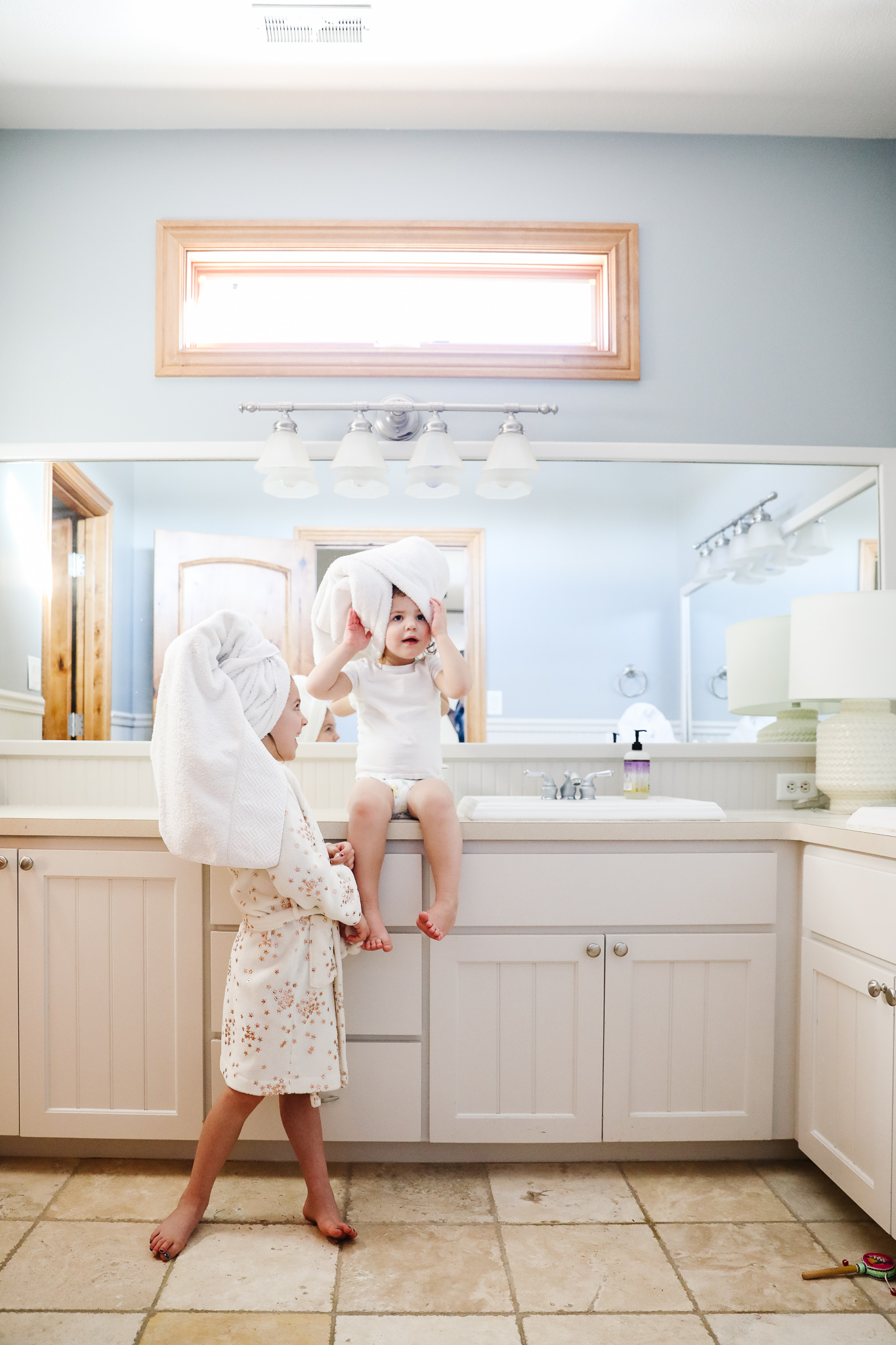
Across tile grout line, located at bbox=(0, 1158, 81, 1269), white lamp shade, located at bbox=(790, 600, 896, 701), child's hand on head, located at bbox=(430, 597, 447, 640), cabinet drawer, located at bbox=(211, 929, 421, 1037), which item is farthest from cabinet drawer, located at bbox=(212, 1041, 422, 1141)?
white lamp shade, located at bbox=(790, 600, 896, 701)

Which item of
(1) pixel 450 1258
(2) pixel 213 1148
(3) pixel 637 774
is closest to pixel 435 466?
(3) pixel 637 774

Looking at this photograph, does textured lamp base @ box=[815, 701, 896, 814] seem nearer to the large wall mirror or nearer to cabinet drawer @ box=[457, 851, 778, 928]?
the large wall mirror

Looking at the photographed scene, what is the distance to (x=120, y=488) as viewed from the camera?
2.31 metres

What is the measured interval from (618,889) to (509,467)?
1.07m

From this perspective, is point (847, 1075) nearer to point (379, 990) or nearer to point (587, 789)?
point (587, 789)

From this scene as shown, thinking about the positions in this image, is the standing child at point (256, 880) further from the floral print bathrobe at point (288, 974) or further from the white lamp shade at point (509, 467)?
the white lamp shade at point (509, 467)

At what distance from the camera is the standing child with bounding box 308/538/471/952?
72.8 inches

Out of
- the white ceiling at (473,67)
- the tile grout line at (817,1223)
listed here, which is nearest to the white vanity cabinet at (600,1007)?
the tile grout line at (817,1223)

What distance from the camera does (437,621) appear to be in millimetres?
1925

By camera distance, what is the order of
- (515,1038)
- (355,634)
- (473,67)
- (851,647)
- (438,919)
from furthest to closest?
(473,67) < (851,647) < (355,634) < (515,1038) < (438,919)

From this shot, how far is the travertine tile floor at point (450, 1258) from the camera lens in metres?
1.35

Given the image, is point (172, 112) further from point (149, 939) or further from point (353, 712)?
point (149, 939)

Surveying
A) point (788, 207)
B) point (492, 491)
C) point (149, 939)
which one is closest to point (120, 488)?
point (492, 491)

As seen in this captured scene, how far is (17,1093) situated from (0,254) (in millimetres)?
2122
